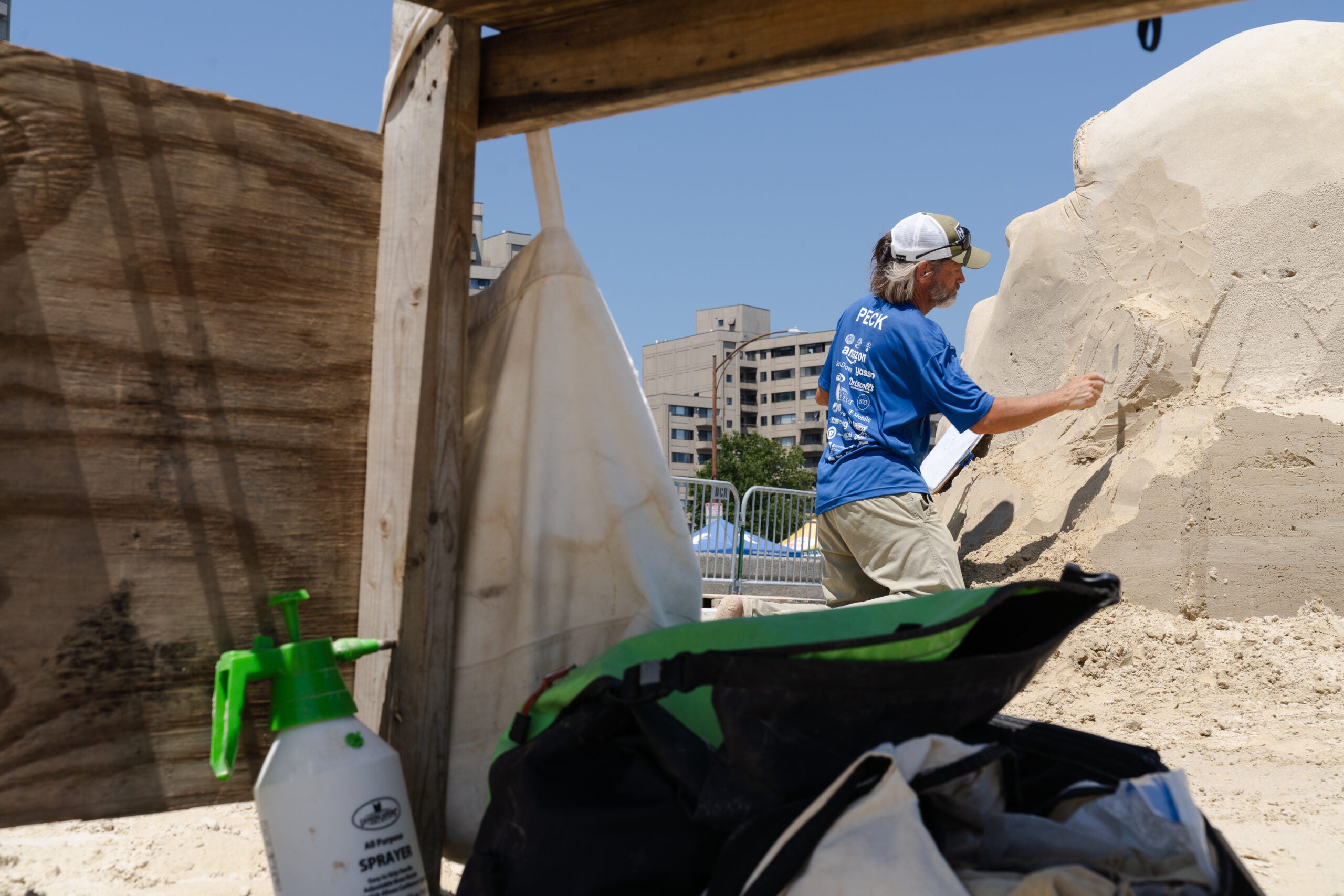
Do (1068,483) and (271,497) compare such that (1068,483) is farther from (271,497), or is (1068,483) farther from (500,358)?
(271,497)

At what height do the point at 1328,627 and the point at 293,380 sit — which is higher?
the point at 293,380

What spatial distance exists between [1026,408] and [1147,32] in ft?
7.09

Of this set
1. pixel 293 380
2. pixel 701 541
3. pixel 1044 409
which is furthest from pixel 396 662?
pixel 701 541

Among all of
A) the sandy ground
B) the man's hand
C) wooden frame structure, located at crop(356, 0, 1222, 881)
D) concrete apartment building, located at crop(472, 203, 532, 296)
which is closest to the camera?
wooden frame structure, located at crop(356, 0, 1222, 881)

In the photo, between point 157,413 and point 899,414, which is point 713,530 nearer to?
point 899,414

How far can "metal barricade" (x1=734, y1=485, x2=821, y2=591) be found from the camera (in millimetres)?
11359

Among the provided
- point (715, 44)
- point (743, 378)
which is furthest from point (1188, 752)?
point (743, 378)

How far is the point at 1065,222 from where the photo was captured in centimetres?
671

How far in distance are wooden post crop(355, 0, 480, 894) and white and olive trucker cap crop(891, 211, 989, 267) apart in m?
2.33

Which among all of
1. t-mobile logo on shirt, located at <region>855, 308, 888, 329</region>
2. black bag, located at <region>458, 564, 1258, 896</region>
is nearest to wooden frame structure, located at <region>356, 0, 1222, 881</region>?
black bag, located at <region>458, 564, 1258, 896</region>

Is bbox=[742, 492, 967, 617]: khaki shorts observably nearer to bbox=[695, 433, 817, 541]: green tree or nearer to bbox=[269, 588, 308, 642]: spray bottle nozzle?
bbox=[269, 588, 308, 642]: spray bottle nozzle

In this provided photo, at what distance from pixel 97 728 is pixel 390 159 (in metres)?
1.05

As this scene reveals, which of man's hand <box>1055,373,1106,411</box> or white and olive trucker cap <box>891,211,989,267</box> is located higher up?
white and olive trucker cap <box>891,211,989,267</box>

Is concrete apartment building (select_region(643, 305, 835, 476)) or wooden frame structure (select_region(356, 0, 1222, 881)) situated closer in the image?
wooden frame structure (select_region(356, 0, 1222, 881))
